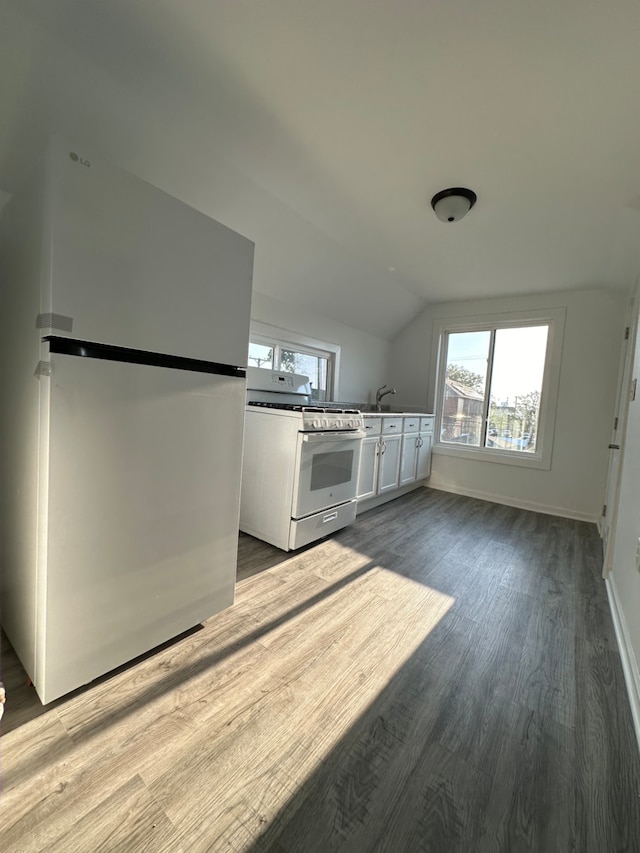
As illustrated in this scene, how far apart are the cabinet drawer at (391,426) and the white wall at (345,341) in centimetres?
82

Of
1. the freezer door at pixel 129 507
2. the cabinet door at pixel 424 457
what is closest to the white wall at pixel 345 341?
the cabinet door at pixel 424 457

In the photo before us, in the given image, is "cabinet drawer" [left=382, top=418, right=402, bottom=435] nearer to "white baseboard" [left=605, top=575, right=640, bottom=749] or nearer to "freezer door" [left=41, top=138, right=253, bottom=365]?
"white baseboard" [left=605, top=575, right=640, bottom=749]

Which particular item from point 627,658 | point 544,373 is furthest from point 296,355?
point 627,658

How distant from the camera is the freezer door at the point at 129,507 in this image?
1.02 m

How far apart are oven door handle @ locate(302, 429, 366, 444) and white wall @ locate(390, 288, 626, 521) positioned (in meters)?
2.28

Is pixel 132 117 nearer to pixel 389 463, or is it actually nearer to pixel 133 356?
pixel 133 356

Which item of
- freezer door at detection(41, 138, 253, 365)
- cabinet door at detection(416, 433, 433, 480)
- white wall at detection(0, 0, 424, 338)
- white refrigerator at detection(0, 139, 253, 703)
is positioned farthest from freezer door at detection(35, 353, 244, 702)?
cabinet door at detection(416, 433, 433, 480)

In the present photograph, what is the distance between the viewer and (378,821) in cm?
86

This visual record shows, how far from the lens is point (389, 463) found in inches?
135

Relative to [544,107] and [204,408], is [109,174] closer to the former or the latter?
[204,408]

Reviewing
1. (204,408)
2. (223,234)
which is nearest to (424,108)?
(223,234)

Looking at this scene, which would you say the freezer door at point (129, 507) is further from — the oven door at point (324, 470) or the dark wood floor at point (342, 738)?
the oven door at point (324, 470)

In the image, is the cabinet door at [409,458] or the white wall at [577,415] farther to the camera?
the cabinet door at [409,458]

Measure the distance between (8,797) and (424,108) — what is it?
9.06 feet
